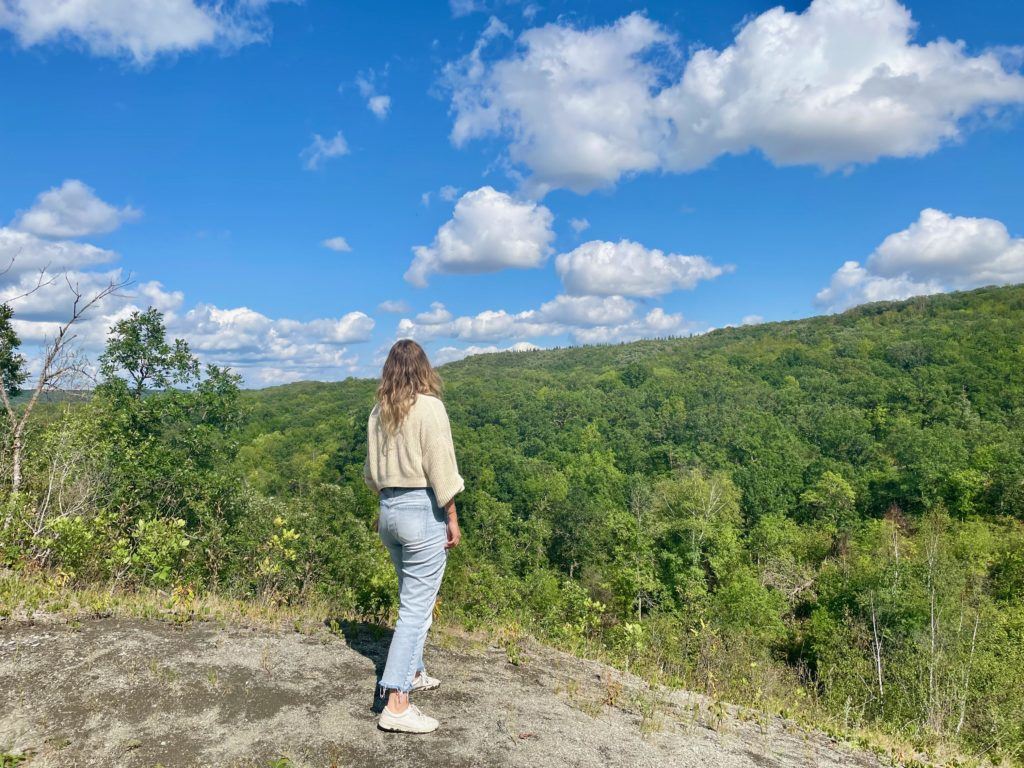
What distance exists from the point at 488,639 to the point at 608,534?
A: 4755 cm

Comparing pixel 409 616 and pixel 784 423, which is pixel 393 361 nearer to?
pixel 409 616

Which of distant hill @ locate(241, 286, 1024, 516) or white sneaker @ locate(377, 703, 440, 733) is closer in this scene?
white sneaker @ locate(377, 703, 440, 733)

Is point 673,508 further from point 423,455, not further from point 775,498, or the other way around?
point 423,455

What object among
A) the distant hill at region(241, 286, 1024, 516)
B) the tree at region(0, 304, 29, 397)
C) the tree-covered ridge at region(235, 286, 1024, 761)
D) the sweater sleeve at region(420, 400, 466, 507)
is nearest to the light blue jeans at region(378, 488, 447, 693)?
the sweater sleeve at region(420, 400, 466, 507)

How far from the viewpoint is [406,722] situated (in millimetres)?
3271

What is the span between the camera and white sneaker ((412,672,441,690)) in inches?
152

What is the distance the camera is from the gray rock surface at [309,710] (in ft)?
10.0

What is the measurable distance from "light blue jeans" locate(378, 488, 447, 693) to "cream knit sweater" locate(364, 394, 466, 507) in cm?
9

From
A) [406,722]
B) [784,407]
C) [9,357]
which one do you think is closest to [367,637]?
[406,722]

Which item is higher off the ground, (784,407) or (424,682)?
(424,682)

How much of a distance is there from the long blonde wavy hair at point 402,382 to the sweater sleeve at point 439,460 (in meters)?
0.17

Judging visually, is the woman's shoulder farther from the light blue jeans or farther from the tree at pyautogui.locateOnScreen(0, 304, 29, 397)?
the tree at pyautogui.locateOnScreen(0, 304, 29, 397)

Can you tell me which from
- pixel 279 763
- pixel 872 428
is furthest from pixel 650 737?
pixel 872 428

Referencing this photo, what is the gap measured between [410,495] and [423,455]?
263mm
